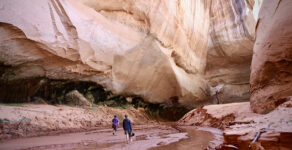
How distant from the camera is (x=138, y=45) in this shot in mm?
13602

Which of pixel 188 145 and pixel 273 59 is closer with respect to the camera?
pixel 188 145

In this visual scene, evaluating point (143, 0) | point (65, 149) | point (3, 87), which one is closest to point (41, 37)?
point (3, 87)

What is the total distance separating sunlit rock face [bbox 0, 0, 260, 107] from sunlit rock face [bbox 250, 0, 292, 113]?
783 cm

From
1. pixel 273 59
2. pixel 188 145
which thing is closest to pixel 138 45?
pixel 273 59

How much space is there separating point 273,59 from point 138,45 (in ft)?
28.4

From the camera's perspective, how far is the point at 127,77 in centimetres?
1397

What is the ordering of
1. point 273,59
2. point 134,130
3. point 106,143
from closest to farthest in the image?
point 106,143 < point 273,59 < point 134,130

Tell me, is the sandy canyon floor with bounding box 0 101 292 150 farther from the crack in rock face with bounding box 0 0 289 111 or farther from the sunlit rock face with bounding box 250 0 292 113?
the crack in rock face with bounding box 0 0 289 111

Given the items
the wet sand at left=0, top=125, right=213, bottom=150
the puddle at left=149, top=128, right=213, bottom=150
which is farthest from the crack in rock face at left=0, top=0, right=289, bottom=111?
the puddle at left=149, top=128, right=213, bottom=150

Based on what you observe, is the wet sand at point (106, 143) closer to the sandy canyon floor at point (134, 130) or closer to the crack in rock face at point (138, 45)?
the sandy canyon floor at point (134, 130)

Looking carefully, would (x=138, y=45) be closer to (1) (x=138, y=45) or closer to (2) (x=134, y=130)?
(1) (x=138, y=45)

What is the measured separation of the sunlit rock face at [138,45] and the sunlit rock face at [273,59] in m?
7.83

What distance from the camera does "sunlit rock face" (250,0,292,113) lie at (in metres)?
6.04

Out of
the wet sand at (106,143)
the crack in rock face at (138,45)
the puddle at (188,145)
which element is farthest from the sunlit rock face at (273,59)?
the crack in rock face at (138,45)
